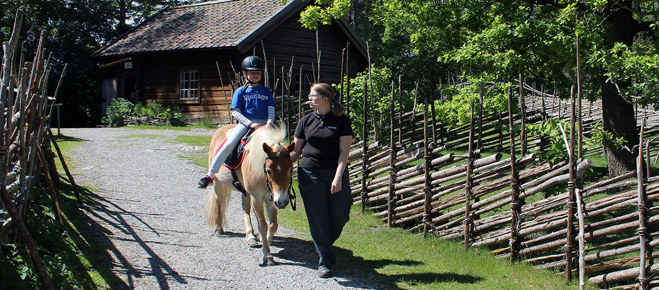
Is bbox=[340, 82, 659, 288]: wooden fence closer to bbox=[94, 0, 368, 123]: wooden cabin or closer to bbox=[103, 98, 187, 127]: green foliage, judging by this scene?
bbox=[94, 0, 368, 123]: wooden cabin

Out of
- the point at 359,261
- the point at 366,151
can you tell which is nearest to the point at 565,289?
the point at 359,261

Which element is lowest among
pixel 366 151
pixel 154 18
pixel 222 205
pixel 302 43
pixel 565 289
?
pixel 565 289

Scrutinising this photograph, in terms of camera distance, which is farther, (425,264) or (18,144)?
(425,264)

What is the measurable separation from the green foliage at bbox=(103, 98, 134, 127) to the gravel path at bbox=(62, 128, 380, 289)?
10610 millimetres

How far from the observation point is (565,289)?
4.69 m

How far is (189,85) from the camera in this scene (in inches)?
773

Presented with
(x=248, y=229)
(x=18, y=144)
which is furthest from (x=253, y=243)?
(x=18, y=144)

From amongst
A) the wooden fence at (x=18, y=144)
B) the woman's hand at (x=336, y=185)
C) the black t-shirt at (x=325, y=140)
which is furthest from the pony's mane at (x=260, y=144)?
the wooden fence at (x=18, y=144)

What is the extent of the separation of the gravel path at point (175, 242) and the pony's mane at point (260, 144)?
2.88 ft

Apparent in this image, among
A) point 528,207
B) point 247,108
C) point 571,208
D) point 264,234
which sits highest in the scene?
point 247,108

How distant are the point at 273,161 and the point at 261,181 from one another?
58 centimetres

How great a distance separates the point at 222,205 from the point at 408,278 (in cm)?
238

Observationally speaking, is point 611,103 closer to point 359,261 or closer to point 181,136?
point 359,261

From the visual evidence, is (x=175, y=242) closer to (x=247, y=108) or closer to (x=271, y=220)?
(x=271, y=220)
